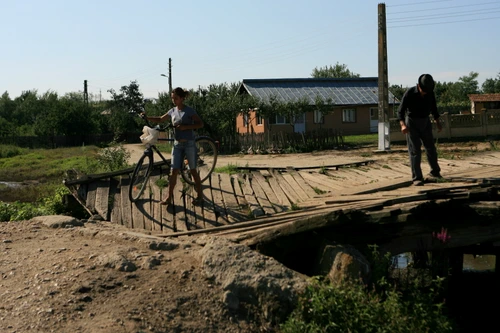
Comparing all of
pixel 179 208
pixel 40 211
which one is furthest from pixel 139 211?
pixel 40 211

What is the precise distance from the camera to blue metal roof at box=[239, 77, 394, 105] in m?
44.7

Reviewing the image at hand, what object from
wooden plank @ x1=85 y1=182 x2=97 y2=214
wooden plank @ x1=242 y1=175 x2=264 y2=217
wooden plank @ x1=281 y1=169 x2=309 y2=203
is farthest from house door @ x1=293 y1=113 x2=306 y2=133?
wooden plank @ x1=85 y1=182 x2=97 y2=214

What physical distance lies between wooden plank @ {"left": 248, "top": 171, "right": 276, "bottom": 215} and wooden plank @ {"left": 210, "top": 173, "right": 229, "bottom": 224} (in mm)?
495

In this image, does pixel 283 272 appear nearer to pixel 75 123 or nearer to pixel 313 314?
pixel 313 314

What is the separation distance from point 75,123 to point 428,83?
51.9m

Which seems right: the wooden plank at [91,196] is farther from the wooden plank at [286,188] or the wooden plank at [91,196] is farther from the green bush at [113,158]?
the green bush at [113,158]

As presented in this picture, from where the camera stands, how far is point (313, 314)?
578 centimetres

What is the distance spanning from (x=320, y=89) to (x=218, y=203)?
4008 cm

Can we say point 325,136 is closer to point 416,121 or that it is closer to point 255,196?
point 416,121

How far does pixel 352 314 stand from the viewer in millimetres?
5840

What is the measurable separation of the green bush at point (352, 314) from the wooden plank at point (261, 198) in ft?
5.82

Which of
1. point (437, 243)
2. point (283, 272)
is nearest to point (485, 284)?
point (437, 243)

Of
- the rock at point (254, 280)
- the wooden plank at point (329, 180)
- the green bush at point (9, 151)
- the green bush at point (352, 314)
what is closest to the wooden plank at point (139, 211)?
the rock at point (254, 280)

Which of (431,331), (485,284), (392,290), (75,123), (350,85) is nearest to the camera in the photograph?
(431,331)
